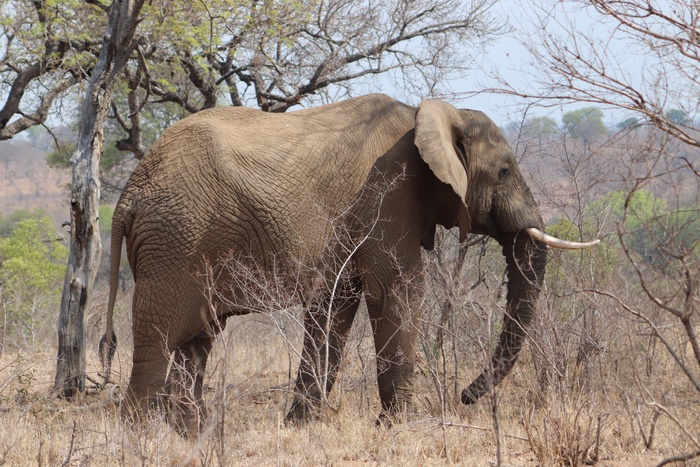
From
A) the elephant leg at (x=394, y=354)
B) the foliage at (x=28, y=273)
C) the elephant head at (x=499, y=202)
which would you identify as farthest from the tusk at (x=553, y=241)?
the foliage at (x=28, y=273)

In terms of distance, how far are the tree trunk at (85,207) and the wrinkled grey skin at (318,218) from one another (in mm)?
1606

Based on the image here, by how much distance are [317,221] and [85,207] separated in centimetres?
267

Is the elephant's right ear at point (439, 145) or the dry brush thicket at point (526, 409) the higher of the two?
the elephant's right ear at point (439, 145)

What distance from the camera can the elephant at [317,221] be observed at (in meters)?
6.46

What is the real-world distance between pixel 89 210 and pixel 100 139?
772mm

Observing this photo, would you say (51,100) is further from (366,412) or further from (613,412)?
(613,412)

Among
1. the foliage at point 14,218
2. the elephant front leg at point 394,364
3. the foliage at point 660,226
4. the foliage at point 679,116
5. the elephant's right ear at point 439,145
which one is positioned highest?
the foliage at point 14,218

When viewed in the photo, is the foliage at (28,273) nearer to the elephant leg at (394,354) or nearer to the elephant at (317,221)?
the elephant at (317,221)

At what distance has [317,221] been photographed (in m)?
7.02

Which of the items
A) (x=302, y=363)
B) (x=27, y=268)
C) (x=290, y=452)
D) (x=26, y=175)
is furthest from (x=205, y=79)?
(x=26, y=175)

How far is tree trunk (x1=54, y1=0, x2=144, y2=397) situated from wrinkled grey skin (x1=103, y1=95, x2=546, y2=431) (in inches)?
63.2

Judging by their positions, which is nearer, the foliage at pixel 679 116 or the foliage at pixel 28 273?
the foliage at pixel 679 116

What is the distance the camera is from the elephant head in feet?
24.5

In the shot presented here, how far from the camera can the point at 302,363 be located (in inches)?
306
